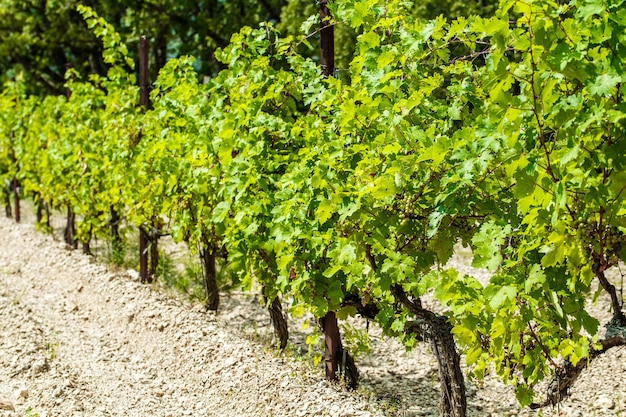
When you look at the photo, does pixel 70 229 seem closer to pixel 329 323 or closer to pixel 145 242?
pixel 145 242

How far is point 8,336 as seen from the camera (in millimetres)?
5387

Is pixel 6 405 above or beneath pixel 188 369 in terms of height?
above

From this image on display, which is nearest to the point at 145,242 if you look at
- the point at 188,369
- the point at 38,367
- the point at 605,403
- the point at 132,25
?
the point at 188,369

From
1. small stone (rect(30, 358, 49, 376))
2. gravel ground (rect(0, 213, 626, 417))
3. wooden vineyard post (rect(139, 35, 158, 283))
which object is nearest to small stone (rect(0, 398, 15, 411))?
gravel ground (rect(0, 213, 626, 417))

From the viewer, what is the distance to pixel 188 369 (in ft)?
16.8

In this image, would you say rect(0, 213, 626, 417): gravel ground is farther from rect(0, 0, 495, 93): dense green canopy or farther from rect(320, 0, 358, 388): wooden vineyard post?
rect(0, 0, 495, 93): dense green canopy

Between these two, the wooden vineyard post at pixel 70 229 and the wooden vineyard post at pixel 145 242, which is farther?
the wooden vineyard post at pixel 70 229

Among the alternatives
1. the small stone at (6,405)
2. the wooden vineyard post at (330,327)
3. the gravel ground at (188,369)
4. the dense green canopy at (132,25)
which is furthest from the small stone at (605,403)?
the dense green canopy at (132,25)

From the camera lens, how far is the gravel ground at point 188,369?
175 inches

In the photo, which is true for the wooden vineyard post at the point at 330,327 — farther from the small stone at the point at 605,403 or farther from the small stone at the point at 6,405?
the small stone at the point at 6,405

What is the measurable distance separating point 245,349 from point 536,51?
10.8 ft

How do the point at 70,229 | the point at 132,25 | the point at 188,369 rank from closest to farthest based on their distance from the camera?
the point at 188,369 → the point at 70,229 → the point at 132,25

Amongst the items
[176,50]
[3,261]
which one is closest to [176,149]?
[3,261]

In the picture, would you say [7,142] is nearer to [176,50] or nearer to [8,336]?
[8,336]
